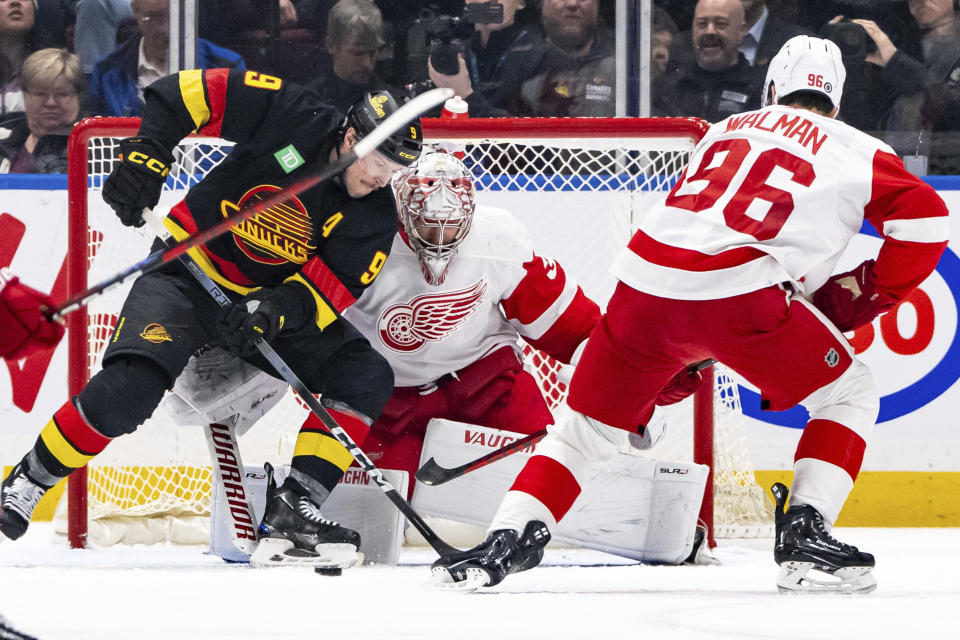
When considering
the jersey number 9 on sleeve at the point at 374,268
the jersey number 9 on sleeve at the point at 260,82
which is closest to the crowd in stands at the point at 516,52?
the jersey number 9 on sleeve at the point at 260,82

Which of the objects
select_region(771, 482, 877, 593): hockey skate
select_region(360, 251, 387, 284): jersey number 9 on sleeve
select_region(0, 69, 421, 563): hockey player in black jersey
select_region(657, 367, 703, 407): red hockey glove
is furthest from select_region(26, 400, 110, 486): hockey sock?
select_region(771, 482, 877, 593): hockey skate

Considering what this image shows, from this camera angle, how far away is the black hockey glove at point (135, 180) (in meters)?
2.34

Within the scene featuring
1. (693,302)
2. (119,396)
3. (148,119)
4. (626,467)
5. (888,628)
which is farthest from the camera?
(626,467)

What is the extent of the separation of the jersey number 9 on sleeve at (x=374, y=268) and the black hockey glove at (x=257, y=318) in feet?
0.55

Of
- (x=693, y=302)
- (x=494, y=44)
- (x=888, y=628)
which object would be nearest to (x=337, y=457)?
(x=693, y=302)

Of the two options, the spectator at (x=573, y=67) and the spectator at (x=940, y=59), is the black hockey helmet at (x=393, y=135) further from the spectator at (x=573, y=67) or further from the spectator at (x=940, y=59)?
the spectator at (x=940, y=59)

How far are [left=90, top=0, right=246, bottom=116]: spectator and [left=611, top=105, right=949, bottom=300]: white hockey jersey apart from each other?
1899 mm

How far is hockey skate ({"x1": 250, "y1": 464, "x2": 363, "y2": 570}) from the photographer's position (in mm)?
2375

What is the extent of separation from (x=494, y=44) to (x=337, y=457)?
5.68 ft

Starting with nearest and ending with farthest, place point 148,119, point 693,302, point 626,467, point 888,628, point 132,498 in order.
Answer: point 888,628 → point 693,302 → point 148,119 → point 626,467 → point 132,498

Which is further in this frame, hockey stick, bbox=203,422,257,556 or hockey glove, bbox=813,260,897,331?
hockey stick, bbox=203,422,257,556

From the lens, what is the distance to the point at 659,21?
3605 millimetres

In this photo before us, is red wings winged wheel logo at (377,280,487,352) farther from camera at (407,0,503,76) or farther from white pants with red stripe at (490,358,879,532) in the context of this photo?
camera at (407,0,503,76)

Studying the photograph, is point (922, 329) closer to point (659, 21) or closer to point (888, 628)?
point (659, 21)
